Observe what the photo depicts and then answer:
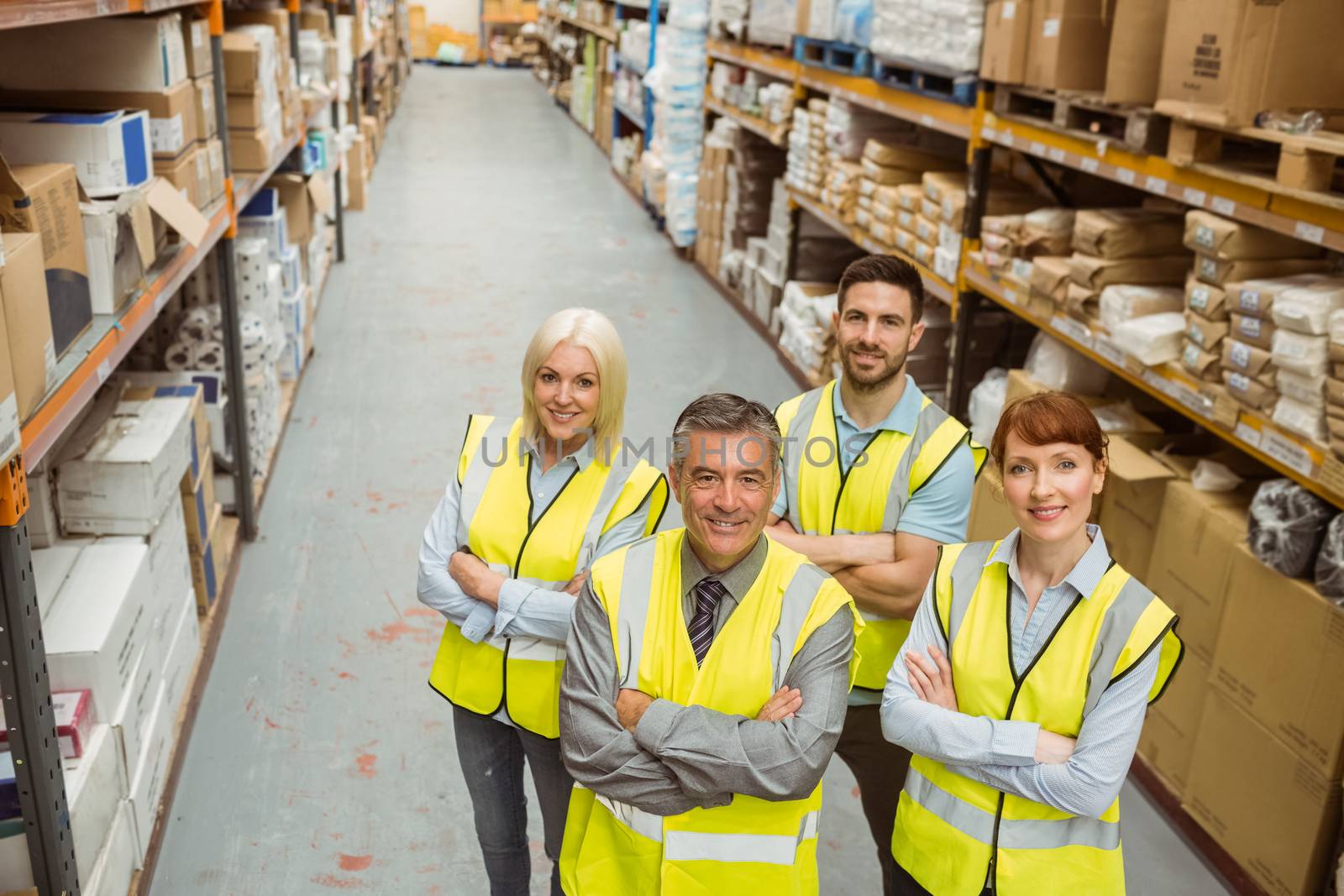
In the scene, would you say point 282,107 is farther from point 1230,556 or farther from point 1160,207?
point 1230,556

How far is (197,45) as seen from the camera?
4070 mm

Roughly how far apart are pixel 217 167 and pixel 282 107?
155cm

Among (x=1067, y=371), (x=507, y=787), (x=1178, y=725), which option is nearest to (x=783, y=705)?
(x=507, y=787)

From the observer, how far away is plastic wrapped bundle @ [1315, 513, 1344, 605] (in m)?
2.76

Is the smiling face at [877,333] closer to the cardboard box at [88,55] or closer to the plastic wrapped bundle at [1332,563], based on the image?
the plastic wrapped bundle at [1332,563]

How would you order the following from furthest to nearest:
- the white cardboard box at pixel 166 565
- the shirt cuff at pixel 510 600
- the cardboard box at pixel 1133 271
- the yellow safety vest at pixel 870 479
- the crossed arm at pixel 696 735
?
the cardboard box at pixel 1133 271, the white cardboard box at pixel 166 565, the yellow safety vest at pixel 870 479, the shirt cuff at pixel 510 600, the crossed arm at pixel 696 735

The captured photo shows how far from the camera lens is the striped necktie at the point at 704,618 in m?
1.93

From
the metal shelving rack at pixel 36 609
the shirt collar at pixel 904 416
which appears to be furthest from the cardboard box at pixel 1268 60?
the metal shelving rack at pixel 36 609

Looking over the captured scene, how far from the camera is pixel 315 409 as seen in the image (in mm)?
6492

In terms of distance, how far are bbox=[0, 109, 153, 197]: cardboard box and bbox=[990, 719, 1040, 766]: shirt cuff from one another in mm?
2656

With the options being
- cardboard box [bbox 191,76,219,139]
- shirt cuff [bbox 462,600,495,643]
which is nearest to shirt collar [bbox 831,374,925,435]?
shirt cuff [bbox 462,600,495,643]

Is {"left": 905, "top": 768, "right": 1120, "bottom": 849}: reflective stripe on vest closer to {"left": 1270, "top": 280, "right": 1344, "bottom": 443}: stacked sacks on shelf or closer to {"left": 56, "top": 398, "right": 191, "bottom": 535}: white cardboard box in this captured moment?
{"left": 1270, "top": 280, "right": 1344, "bottom": 443}: stacked sacks on shelf

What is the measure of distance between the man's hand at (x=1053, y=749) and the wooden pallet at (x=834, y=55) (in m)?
4.39

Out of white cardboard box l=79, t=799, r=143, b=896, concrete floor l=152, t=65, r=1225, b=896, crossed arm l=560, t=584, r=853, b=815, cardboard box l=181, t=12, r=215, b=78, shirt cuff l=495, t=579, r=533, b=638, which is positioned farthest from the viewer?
cardboard box l=181, t=12, r=215, b=78
